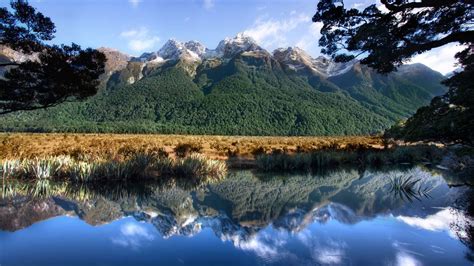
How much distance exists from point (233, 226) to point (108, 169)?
6.95m

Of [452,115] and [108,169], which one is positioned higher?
[452,115]


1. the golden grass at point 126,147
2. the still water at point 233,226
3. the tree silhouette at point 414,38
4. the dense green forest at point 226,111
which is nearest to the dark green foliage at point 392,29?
the tree silhouette at point 414,38

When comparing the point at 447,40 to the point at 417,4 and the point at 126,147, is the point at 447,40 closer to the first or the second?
the point at 417,4

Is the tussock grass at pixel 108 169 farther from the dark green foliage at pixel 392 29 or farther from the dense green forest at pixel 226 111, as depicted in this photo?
the dense green forest at pixel 226 111

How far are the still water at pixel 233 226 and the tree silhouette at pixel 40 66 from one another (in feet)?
23.0

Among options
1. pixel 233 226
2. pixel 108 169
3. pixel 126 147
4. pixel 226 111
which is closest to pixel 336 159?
pixel 108 169

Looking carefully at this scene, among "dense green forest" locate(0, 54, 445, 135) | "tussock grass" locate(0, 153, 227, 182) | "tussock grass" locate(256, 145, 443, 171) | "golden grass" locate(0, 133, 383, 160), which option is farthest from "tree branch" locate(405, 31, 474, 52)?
"dense green forest" locate(0, 54, 445, 135)

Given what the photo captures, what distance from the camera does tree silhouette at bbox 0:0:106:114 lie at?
15.8 metres

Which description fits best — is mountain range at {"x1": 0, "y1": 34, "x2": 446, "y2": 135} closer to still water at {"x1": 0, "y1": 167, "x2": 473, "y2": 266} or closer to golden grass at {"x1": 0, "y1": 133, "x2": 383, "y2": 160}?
golden grass at {"x1": 0, "y1": 133, "x2": 383, "y2": 160}

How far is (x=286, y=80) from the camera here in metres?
198

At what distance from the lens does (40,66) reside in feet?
54.2

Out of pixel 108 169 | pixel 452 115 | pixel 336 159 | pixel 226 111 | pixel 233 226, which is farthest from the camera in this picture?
pixel 226 111

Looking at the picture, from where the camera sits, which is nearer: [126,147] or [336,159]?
[336,159]

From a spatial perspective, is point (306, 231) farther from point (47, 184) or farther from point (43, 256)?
point (47, 184)
